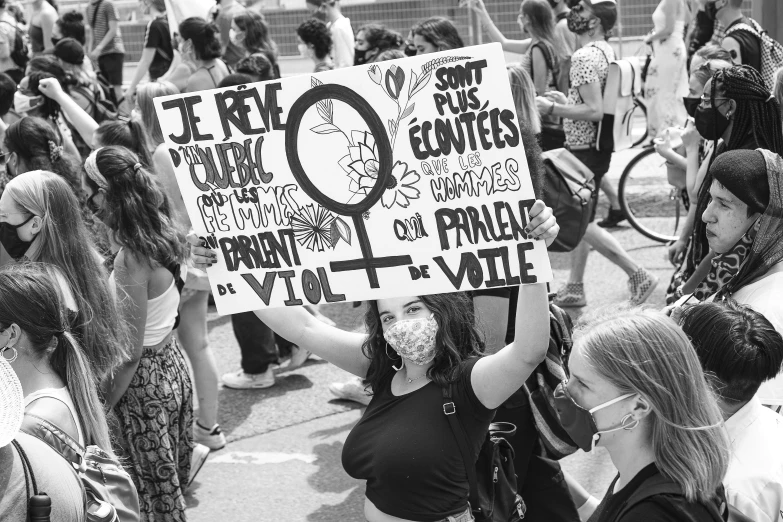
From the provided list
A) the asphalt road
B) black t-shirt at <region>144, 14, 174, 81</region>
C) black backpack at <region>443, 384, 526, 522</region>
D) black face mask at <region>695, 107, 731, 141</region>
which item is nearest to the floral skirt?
the asphalt road

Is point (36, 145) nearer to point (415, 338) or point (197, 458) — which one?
point (197, 458)

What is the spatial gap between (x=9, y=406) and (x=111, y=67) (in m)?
10.5

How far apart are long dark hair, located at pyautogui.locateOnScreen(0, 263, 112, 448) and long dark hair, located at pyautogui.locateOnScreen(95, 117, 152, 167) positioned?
211cm

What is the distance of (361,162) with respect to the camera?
2961 millimetres

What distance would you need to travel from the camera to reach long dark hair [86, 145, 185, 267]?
4.14 meters

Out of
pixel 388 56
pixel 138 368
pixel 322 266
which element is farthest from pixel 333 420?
pixel 322 266

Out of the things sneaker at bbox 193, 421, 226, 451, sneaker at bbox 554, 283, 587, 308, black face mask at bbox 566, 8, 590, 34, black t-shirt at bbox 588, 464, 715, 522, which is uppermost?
black face mask at bbox 566, 8, 590, 34

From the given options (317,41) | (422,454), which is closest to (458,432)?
(422,454)

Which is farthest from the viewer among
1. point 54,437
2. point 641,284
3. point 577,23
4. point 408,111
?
point 577,23

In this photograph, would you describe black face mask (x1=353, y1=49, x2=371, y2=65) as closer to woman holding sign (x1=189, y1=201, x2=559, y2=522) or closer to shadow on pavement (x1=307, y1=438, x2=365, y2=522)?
shadow on pavement (x1=307, y1=438, x2=365, y2=522)

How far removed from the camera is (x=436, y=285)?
294 cm

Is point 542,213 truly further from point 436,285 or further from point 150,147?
point 150,147

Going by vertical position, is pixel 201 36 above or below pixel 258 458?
above

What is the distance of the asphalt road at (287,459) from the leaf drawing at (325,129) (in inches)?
88.4
